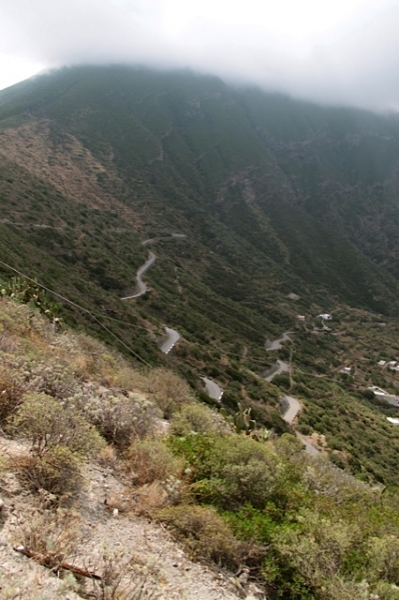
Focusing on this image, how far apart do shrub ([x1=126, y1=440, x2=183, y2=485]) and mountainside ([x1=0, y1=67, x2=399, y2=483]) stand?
19.9 metres

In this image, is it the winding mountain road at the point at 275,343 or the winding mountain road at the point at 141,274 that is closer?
the winding mountain road at the point at 141,274

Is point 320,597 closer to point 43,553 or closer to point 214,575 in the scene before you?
point 214,575

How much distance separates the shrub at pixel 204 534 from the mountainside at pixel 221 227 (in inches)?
822

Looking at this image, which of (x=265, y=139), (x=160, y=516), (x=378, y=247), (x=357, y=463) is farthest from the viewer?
(x=265, y=139)

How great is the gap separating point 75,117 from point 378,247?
94.1m

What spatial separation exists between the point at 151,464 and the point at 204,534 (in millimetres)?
1214

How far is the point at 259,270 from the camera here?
85.8 meters

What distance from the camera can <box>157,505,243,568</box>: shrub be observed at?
12.4ft

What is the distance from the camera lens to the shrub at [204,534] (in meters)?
3.78

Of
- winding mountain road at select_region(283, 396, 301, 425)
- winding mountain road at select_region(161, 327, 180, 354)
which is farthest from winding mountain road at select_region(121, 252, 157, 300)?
winding mountain road at select_region(283, 396, 301, 425)

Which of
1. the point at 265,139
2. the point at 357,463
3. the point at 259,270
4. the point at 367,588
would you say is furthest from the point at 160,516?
the point at 265,139

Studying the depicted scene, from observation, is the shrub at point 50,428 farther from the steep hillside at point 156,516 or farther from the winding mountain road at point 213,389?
the winding mountain road at point 213,389

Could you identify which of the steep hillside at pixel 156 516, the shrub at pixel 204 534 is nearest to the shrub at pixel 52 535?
the steep hillside at pixel 156 516

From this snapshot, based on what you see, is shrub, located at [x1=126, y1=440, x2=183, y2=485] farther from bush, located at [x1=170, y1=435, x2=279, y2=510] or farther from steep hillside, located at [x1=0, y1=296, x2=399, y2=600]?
bush, located at [x1=170, y1=435, x2=279, y2=510]
